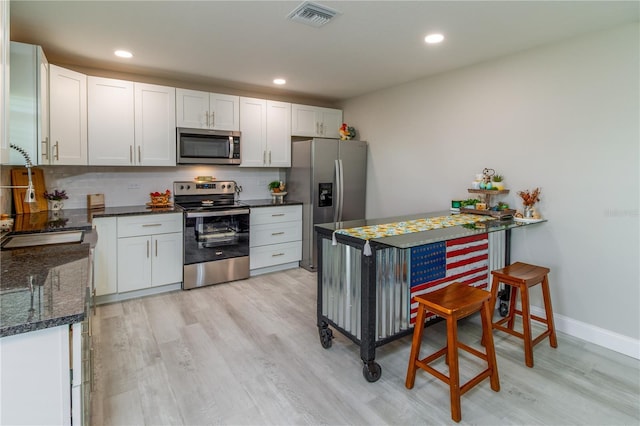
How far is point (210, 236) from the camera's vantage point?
400 centimetres

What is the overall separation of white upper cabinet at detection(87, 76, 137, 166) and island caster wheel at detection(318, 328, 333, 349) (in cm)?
270

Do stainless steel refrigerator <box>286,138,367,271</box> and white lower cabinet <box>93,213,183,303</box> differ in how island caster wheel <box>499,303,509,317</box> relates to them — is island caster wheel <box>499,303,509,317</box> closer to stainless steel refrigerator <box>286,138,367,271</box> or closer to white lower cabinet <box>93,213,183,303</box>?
stainless steel refrigerator <box>286,138,367,271</box>

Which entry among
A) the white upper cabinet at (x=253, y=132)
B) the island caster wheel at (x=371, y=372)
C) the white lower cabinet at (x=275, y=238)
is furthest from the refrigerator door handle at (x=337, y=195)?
the island caster wheel at (x=371, y=372)

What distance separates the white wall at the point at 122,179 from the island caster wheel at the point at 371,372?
3.18 m

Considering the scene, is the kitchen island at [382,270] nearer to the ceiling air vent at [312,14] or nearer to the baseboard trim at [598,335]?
the baseboard trim at [598,335]

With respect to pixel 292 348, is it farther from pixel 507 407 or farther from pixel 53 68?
pixel 53 68

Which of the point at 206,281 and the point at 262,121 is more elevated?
the point at 262,121

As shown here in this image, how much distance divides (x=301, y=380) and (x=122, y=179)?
309 centimetres

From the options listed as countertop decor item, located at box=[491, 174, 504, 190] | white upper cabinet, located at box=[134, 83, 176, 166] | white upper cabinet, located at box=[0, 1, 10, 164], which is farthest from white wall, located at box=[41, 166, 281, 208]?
countertop decor item, located at box=[491, 174, 504, 190]

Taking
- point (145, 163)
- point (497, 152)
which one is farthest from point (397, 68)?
point (145, 163)

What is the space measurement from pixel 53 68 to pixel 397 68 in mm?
3147

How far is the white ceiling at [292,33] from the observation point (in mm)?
2354

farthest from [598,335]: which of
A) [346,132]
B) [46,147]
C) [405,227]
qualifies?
[46,147]

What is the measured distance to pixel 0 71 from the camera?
150cm
